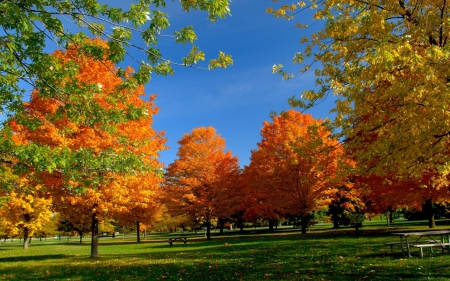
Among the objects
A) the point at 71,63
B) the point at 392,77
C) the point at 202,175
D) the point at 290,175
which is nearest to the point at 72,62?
the point at 71,63

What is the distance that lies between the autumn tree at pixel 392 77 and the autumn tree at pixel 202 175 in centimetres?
2303

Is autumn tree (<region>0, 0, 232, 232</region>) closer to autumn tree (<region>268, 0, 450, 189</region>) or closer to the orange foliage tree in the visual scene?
the orange foliage tree

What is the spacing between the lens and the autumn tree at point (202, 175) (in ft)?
98.9

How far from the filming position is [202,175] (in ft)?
101

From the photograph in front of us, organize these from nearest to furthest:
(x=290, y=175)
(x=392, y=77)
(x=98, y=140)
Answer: (x=392, y=77)
(x=98, y=140)
(x=290, y=175)

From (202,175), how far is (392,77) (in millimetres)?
25724

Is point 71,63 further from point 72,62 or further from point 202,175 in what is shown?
point 202,175

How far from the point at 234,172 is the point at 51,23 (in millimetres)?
29128

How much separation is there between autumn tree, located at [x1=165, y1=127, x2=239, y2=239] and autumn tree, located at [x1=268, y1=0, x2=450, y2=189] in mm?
23029

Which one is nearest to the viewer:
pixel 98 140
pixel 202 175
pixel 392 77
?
pixel 392 77

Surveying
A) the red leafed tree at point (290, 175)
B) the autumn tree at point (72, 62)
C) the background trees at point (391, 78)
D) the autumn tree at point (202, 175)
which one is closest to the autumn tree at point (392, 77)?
the background trees at point (391, 78)

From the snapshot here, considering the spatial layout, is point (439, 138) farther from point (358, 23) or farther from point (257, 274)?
point (257, 274)

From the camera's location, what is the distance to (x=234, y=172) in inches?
1316

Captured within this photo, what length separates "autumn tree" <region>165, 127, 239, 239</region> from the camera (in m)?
30.1
